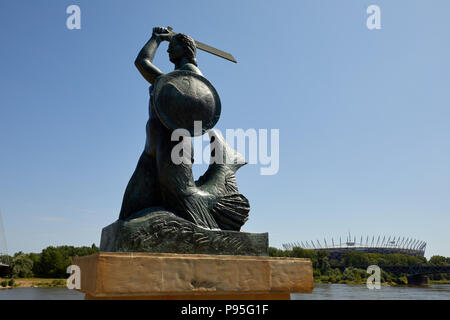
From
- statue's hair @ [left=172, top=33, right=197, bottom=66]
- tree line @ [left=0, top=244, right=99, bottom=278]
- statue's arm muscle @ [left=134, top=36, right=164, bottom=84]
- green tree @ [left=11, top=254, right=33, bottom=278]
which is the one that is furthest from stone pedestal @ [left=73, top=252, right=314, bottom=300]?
green tree @ [left=11, top=254, right=33, bottom=278]

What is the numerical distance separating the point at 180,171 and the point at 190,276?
1.42 metres

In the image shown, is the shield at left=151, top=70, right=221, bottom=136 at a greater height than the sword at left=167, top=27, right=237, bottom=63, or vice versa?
the sword at left=167, top=27, right=237, bottom=63

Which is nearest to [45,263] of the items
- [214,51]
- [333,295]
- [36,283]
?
[36,283]

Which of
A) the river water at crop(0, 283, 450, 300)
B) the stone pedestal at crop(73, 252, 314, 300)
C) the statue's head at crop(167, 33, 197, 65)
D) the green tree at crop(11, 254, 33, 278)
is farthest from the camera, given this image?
the green tree at crop(11, 254, 33, 278)

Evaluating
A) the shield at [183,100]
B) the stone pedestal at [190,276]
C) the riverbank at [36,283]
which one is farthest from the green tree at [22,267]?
the shield at [183,100]

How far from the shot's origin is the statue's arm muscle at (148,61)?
17.8 feet

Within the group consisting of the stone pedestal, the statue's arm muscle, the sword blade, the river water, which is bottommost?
the river water

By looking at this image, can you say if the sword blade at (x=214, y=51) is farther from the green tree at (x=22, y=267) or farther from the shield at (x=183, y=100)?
the green tree at (x=22, y=267)

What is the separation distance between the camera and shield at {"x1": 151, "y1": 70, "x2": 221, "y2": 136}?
16.3 feet

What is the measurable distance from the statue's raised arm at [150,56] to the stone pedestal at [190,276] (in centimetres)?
268

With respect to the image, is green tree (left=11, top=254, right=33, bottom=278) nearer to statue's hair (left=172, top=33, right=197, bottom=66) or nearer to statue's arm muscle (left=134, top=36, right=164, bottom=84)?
statue's arm muscle (left=134, top=36, right=164, bottom=84)

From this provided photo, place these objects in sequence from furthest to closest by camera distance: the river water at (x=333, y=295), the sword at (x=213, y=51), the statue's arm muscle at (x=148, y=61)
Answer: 1. the river water at (x=333, y=295)
2. the sword at (x=213, y=51)
3. the statue's arm muscle at (x=148, y=61)
